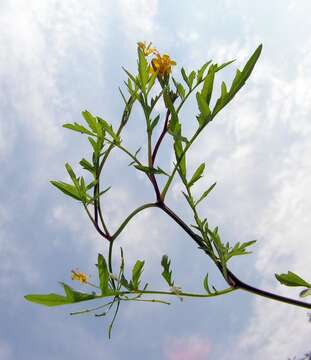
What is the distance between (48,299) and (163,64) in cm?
83

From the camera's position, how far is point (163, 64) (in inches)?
59.6

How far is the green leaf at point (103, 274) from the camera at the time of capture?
4.68ft

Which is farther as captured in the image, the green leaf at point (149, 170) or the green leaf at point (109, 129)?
the green leaf at point (109, 129)

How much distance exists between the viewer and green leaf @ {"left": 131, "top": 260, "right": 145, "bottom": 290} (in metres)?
1.46

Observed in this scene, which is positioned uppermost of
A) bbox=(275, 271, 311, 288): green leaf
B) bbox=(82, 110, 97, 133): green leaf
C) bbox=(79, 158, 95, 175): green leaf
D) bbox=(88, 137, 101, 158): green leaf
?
bbox=(82, 110, 97, 133): green leaf

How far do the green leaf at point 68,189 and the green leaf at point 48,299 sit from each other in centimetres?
37

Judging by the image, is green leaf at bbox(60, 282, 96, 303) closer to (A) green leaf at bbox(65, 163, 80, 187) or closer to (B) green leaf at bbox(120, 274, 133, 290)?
(B) green leaf at bbox(120, 274, 133, 290)

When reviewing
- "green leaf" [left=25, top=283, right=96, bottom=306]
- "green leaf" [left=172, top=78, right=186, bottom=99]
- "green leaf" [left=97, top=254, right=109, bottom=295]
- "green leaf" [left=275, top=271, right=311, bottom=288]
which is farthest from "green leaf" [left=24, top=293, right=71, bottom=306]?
"green leaf" [left=172, top=78, right=186, bottom=99]

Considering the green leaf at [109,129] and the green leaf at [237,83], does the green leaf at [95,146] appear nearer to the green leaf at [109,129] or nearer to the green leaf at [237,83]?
the green leaf at [109,129]

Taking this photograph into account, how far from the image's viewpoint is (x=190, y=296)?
53.7 inches

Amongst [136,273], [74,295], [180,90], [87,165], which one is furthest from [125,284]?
[180,90]

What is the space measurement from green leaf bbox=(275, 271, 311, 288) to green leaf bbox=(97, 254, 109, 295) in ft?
1.69

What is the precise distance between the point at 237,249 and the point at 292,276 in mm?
224

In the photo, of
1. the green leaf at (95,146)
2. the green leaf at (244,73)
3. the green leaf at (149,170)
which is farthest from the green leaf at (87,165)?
the green leaf at (244,73)
